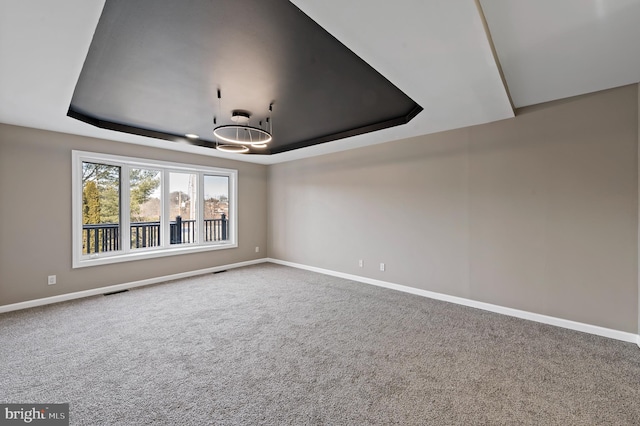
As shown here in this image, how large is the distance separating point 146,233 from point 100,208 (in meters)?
0.82

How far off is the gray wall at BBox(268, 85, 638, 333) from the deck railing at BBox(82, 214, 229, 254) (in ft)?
9.42

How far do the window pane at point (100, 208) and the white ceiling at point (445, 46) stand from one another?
1281mm

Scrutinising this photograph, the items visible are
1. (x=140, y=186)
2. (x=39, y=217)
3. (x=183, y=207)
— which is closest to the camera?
(x=39, y=217)

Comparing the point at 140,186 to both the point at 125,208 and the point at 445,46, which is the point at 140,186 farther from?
the point at 445,46

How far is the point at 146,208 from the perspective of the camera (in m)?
4.82

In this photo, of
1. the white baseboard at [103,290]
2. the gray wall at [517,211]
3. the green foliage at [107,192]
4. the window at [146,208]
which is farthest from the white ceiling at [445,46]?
the white baseboard at [103,290]

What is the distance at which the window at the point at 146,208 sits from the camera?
13.7 feet

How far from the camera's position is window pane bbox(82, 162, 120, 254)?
4176 millimetres

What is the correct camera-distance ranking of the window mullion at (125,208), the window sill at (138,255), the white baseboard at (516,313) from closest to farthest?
the white baseboard at (516,313) → the window sill at (138,255) → the window mullion at (125,208)

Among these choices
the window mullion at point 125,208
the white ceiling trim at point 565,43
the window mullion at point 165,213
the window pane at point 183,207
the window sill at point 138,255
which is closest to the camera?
the white ceiling trim at point 565,43

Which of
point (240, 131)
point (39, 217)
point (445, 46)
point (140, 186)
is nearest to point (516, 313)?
point (445, 46)

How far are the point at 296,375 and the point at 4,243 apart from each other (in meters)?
4.08

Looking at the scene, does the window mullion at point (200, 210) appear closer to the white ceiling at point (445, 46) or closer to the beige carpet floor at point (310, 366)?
the beige carpet floor at point (310, 366)

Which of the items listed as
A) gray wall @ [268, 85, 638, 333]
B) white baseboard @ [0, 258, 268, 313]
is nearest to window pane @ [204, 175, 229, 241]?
white baseboard @ [0, 258, 268, 313]
